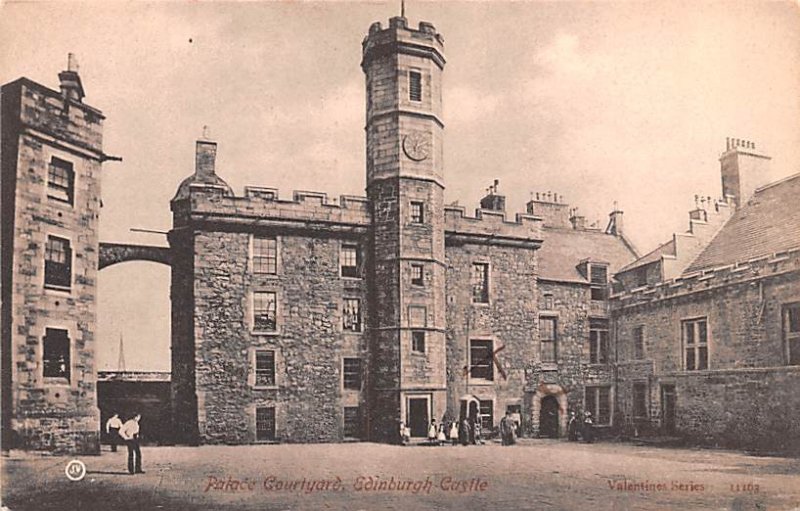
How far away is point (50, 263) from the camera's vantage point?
923 cm

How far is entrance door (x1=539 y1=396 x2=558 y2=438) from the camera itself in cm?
1509

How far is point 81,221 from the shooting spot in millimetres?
9695

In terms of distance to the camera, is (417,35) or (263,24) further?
(417,35)

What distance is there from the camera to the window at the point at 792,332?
38.5 feet

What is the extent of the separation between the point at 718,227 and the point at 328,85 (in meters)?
7.93

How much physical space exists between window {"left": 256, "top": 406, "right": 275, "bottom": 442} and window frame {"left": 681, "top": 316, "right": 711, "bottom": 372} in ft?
24.9

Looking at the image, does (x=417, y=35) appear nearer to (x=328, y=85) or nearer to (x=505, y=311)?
(x=328, y=85)

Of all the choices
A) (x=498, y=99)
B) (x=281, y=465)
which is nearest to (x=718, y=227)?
(x=498, y=99)

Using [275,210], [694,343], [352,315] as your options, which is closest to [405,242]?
[352,315]

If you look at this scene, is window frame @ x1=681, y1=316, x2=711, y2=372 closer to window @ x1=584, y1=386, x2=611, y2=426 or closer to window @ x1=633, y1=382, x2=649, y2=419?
window @ x1=633, y1=382, x2=649, y2=419

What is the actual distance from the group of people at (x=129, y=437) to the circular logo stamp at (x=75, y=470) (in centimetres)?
58

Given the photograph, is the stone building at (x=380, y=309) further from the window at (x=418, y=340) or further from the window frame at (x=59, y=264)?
the window frame at (x=59, y=264)

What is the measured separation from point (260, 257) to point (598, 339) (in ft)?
22.8

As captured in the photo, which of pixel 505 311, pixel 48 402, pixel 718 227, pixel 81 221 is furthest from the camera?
pixel 505 311
